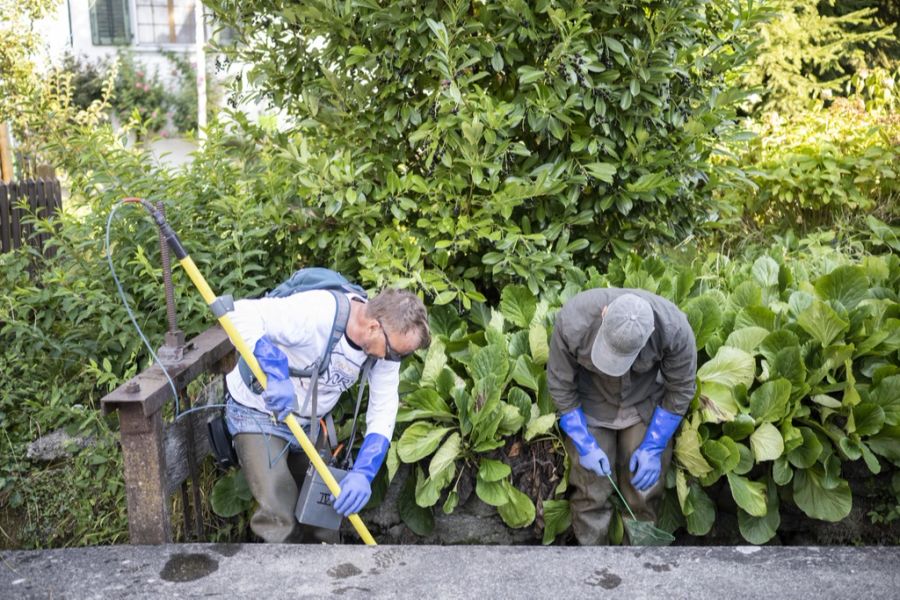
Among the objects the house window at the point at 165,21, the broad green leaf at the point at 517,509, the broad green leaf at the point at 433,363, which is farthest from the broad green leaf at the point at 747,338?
the house window at the point at 165,21

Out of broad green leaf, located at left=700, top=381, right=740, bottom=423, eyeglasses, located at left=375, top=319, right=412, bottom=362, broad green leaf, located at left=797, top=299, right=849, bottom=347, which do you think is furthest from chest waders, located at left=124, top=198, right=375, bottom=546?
Answer: broad green leaf, located at left=797, top=299, right=849, bottom=347

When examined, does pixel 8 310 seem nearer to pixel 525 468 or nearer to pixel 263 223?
pixel 263 223

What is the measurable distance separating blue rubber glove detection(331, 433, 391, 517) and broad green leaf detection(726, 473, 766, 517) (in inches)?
56.9

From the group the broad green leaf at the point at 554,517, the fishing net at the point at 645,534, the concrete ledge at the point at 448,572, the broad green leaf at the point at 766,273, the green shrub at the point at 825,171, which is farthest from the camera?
the green shrub at the point at 825,171

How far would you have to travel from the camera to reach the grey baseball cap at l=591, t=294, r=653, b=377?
9.78 ft

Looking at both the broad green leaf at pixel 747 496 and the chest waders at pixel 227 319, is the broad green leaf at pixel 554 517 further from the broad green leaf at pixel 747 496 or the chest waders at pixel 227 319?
the chest waders at pixel 227 319

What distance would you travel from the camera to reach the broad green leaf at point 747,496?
333 cm

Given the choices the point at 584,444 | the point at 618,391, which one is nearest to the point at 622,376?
the point at 618,391

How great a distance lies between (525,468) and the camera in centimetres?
359

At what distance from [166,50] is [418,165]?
14.5 meters

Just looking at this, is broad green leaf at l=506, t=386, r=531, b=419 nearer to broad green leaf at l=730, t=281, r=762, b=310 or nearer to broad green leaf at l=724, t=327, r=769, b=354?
broad green leaf at l=724, t=327, r=769, b=354

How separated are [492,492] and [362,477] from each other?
55cm

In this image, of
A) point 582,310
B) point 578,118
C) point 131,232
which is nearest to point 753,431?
point 582,310

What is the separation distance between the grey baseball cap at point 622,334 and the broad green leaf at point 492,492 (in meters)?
0.67
